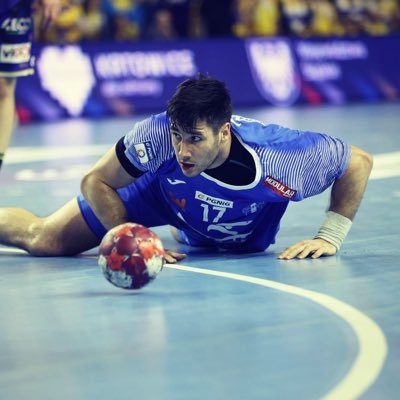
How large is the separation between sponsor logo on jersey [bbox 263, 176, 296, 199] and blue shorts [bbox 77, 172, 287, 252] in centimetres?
38

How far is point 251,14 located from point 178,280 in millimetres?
16202

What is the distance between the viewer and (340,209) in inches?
237

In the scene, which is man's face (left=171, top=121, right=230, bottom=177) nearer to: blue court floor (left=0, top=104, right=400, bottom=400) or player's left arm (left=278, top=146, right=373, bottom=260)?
blue court floor (left=0, top=104, right=400, bottom=400)

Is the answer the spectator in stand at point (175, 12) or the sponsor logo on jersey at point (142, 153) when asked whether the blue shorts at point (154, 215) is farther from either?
the spectator in stand at point (175, 12)

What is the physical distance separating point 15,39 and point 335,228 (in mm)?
3553

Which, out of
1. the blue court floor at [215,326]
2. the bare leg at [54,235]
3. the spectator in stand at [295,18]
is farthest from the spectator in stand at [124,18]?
the bare leg at [54,235]

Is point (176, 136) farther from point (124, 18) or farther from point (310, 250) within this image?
point (124, 18)

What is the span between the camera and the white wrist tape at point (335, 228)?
6.03 metres

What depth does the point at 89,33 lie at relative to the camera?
1847 cm

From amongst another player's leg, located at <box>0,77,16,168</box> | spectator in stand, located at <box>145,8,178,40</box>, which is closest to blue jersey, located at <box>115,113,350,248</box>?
another player's leg, located at <box>0,77,16,168</box>

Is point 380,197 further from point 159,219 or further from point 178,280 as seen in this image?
point 178,280

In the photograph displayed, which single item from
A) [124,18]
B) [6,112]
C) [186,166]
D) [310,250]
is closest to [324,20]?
[124,18]

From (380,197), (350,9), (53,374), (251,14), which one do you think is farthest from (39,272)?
(350,9)

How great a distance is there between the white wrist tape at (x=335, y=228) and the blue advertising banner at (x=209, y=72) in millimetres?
11845
